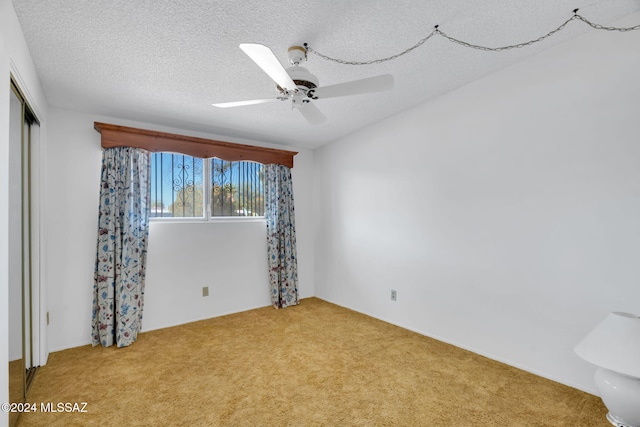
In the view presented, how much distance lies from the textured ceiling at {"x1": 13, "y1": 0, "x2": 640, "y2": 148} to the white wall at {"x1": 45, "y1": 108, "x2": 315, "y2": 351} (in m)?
0.45

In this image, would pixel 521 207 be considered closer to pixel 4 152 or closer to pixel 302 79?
pixel 302 79

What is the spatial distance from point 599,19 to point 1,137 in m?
3.40

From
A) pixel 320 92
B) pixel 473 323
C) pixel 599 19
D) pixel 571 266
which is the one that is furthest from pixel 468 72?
pixel 473 323

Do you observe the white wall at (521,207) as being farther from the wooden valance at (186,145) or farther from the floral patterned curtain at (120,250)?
the floral patterned curtain at (120,250)

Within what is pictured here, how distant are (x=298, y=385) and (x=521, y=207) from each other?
2180mm

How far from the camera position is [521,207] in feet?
7.79

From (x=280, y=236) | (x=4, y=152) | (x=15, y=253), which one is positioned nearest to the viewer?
(x=4, y=152)

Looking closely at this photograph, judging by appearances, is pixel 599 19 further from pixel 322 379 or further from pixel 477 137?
pixel 322 379

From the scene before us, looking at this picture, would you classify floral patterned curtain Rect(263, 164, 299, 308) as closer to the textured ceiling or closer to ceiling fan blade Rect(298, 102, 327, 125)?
the textured ceiling

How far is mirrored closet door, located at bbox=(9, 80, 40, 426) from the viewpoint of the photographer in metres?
1.85

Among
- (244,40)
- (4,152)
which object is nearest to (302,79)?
(244,40)

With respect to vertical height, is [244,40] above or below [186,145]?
above

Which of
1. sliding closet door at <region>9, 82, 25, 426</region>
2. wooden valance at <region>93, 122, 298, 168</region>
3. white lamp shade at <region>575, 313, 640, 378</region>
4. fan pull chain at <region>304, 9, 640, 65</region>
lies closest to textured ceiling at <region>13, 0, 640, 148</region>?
fan pull chain at <region>304, 9, 640, 65</region>

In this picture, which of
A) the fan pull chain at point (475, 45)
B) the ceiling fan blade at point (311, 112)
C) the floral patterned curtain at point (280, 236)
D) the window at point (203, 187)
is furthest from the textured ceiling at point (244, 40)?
the floral patterned curtain at point (280, 236)
